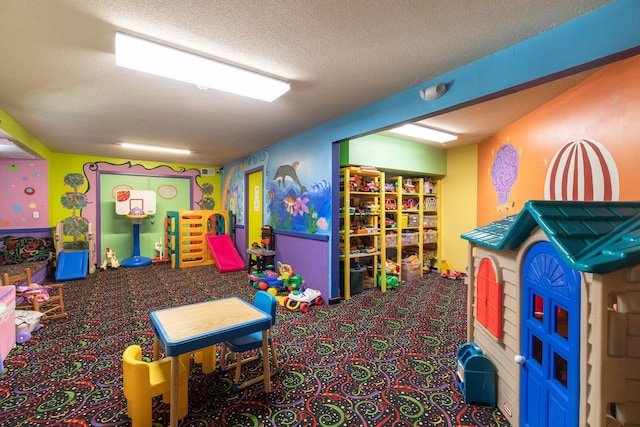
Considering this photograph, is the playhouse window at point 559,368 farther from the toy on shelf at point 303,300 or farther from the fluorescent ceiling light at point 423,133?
the fluorescent ceiling light at point 423,133

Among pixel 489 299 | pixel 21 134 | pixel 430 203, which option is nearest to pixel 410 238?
pixel 430 203

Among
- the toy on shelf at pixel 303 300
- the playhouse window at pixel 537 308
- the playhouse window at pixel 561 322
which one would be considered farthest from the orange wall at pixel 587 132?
the toy on shelf at pixel 303 300

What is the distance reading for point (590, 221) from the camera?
1499 mm

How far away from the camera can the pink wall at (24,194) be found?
562cm

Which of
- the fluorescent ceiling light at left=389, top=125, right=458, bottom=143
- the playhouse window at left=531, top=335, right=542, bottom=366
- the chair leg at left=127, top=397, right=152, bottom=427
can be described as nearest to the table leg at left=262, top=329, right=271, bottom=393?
the chair leg at left=127, top=397, right=152, bottom=427

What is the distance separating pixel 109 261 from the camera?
6.62 m

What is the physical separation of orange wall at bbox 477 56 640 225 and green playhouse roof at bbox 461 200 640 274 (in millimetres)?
912

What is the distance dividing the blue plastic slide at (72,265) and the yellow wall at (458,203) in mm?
7336

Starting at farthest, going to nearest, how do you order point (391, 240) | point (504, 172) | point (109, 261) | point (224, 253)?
point (224, 253), point (109, 261), point (391, 240), point (504, 172)

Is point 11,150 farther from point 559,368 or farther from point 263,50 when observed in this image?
point 559,368

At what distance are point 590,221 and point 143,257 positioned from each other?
8068 millimetres

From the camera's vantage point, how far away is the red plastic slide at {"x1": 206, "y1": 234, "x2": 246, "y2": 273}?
20.9 feet

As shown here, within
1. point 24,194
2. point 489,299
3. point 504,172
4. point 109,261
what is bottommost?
point 109,261

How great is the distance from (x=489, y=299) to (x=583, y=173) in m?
1.62
